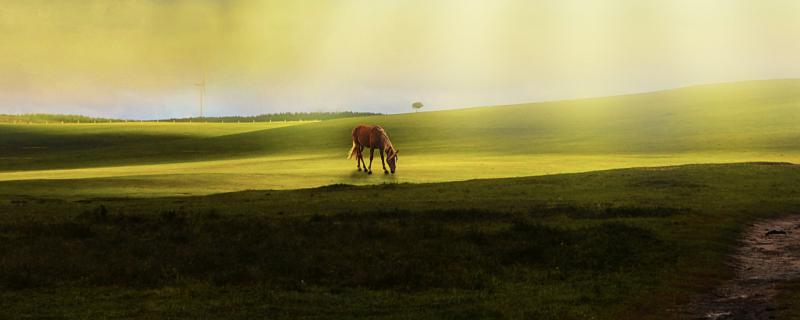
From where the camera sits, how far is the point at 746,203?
3108cm

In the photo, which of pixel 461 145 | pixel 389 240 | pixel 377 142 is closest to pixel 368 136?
pixel 377 142

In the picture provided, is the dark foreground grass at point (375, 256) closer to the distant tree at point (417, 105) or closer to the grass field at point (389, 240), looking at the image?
the grass field at point (389, 240)

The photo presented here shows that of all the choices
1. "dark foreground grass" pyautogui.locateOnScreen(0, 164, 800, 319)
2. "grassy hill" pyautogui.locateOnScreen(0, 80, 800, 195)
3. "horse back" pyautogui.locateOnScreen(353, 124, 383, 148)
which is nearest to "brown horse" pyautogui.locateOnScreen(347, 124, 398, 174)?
"horse back" pyautogui.locateOnScreen(353, 124, 383, 148)

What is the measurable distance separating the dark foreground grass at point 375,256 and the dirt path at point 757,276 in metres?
0.49

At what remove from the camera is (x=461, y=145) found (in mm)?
83562

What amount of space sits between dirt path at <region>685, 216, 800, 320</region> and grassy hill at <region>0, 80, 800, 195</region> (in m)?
24.9

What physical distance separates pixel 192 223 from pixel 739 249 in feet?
51.0

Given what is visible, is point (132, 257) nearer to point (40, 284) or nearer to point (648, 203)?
point (40, 284)

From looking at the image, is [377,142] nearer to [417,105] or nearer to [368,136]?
[368,136]

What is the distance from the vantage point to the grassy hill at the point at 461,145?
5091 cm

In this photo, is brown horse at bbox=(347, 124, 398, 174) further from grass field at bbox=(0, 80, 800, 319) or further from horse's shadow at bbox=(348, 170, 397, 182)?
grass field at bbox=(0, 80, 800, 319)

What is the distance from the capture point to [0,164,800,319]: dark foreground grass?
1464 centimetres

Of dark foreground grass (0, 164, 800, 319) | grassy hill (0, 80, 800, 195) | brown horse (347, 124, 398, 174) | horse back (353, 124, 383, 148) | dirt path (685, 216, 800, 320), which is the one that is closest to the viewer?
dirt path (685, 216, 800, 320)

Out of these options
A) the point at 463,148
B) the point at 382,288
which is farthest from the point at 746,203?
the point at 463,148
